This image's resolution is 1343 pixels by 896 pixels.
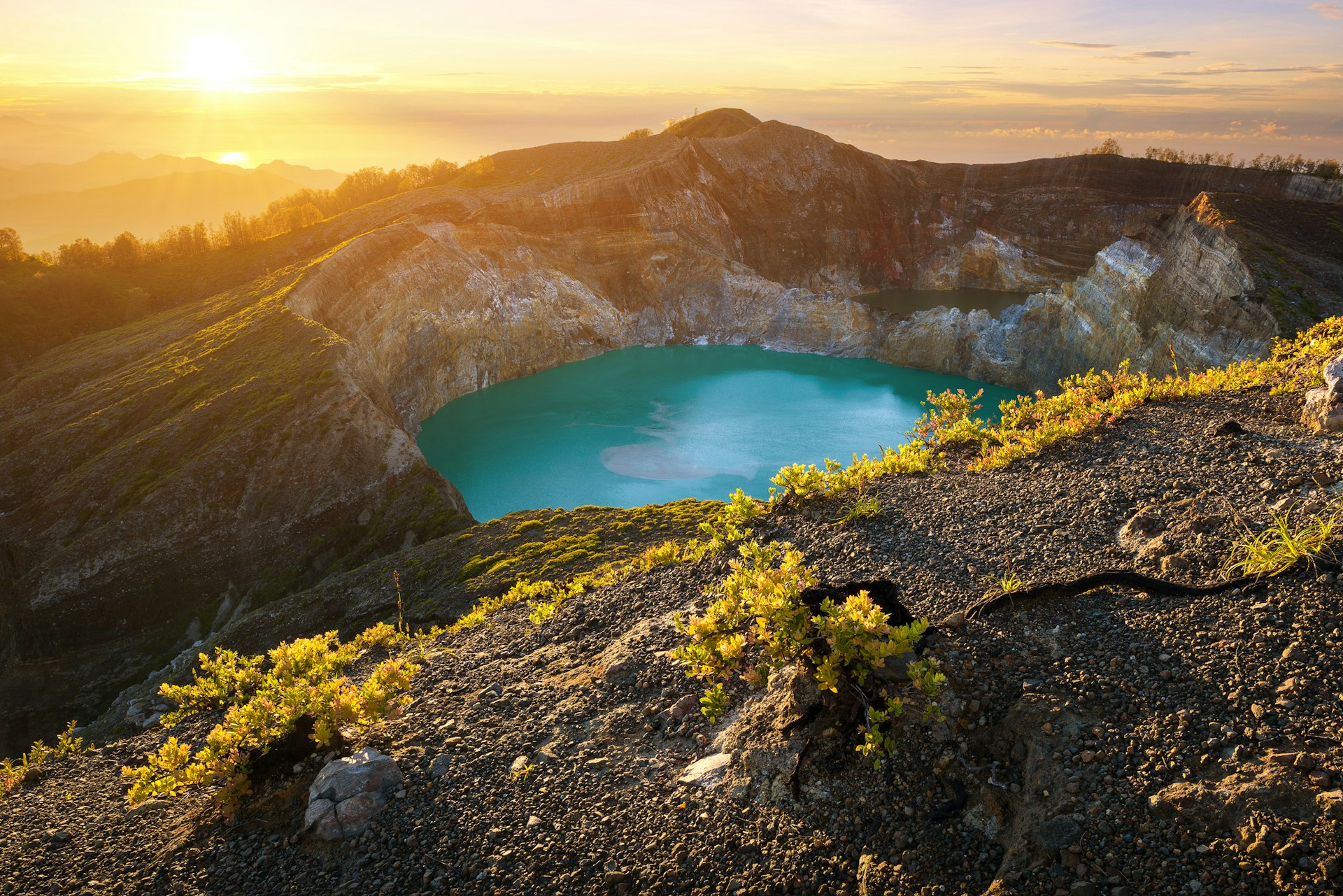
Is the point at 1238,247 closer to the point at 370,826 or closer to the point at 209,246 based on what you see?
the point at 370,826

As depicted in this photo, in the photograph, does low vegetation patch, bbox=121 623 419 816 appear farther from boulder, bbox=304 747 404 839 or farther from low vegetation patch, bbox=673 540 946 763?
low vegetation patch, bbox=673 540 946 763

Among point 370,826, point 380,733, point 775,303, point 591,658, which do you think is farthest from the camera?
point 775,303

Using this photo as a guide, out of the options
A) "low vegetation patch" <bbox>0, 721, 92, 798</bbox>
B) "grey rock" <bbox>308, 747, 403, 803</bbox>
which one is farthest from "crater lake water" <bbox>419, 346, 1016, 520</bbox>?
"grey rock" <bbox>308, 747, 403, 803</bbox>

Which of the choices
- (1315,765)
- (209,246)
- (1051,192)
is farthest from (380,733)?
(1051,192)

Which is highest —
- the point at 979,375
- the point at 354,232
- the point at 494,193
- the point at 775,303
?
the point at 494,193

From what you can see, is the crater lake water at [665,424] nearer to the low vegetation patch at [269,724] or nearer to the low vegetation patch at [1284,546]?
the low vegetation patch at [269,724]
